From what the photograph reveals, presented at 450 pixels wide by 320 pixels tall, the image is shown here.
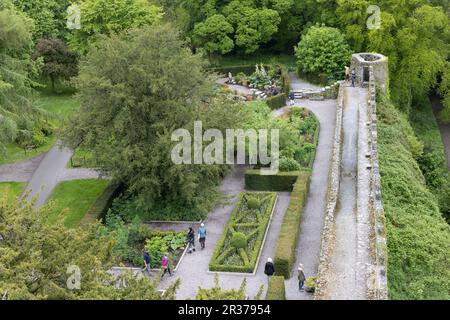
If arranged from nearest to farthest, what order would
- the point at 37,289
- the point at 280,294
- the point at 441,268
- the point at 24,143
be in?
the point at 37,289 → the point at 280,294 → the point at 441,268 → the point at 24,143

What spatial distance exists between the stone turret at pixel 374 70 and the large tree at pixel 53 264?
90.3 ft

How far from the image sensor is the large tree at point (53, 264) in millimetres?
18156

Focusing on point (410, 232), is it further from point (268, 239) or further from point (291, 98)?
point (291, 98)

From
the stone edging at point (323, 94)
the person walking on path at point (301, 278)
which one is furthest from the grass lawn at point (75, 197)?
the stone edging at point (323, 94)

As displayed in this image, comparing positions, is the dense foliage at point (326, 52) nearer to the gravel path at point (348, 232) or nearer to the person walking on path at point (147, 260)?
the gravel path at point (348, 232)

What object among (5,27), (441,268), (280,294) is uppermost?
(5,27)

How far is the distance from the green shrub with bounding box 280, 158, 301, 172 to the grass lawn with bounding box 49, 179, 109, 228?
1009 cm

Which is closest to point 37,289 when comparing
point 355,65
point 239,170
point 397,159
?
point 239,170

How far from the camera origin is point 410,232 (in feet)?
92.8

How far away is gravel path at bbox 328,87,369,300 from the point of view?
72.9ft

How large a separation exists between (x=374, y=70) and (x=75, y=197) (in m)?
22.7

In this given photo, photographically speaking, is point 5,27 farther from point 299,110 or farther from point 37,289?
point 37,289

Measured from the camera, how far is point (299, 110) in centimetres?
4334

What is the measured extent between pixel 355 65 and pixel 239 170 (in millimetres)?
14145
